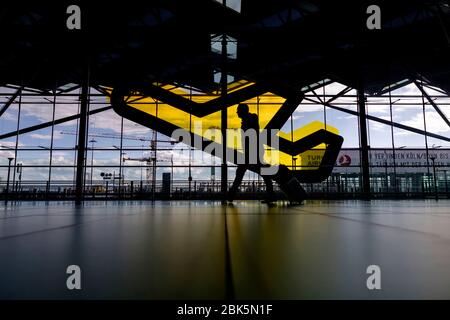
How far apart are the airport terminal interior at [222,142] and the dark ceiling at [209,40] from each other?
6 cm

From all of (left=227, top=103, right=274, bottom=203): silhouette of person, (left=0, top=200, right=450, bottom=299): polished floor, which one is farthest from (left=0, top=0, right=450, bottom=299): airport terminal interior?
(left=227, top=103, right=274, bottom=203): silhouette of person

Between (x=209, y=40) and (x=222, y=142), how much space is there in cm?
555

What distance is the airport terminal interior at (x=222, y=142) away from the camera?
58 centimetres

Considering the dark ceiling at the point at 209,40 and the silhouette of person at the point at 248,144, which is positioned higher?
the dark ceiling at the point at 209,40

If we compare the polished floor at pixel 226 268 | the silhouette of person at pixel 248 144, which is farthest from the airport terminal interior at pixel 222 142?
the silhouette of person at pixel 248 144

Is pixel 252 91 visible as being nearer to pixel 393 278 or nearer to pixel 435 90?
pixel 393 278

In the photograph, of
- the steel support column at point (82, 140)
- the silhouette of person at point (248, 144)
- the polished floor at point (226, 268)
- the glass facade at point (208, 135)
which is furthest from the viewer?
the glass facade at point (208, 135)

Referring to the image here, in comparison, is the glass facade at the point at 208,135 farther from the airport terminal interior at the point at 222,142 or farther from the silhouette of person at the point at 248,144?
the silhouette of person at the point at 248,144

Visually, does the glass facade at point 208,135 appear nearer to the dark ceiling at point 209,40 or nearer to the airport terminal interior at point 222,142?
the airport terminal interior at point 222,142

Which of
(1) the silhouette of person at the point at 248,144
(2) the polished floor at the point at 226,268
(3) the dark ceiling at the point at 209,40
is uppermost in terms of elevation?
(3) the dark ceiling at the point at 209,40

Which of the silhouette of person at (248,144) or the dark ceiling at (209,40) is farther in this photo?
the dark ceiling at (209,40)

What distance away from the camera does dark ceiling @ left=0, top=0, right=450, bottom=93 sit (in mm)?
7641

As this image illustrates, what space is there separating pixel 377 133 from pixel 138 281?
13.4 m

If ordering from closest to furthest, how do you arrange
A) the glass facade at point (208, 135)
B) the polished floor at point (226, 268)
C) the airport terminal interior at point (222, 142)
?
the polished floor at point (226, 268), the airport terminal interior at point (222, 142), the glass facade at point (208, 135)
